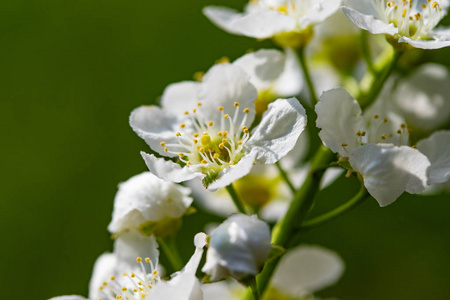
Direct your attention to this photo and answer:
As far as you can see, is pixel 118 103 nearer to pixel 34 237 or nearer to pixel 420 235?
pixel 34 237

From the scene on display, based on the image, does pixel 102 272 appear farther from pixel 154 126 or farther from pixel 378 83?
pixel 378 83

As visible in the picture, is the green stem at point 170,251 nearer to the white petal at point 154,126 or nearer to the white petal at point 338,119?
the white petal at point 154,126

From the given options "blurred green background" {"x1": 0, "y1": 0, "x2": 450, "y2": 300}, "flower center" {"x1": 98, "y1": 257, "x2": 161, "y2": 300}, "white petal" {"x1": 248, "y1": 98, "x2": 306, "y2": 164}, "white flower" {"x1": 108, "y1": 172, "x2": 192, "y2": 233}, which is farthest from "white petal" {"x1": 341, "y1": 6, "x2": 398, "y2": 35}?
"blurred green background" {"x1": 0, "y1": 0, "x2": 450, "y2": 300}

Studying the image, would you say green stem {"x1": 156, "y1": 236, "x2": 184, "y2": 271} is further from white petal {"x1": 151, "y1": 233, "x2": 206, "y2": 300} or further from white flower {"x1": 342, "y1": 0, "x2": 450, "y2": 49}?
white flower {"x1": 342, "y1": 0, "x2": 450, "y2": 49}

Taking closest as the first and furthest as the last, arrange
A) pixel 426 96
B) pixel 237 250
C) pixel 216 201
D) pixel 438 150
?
pixel 237 250 → pixel 438 150 → pixel 426 96 → pixel 216 201

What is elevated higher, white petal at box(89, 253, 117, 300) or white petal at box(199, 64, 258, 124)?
white petal at box(199, 64, 258, 124)

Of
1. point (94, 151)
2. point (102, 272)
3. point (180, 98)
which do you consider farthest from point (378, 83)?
point (94, 151)
